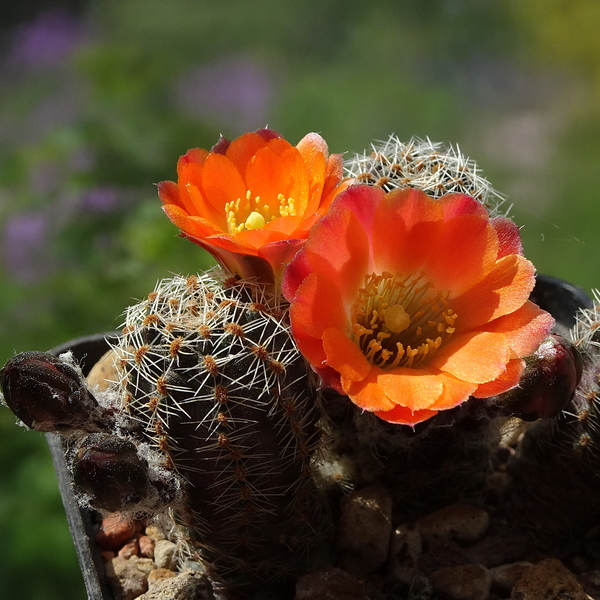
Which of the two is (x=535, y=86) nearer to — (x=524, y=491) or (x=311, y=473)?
(x=524, y=491)

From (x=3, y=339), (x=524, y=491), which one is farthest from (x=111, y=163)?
(x=524, y=491)

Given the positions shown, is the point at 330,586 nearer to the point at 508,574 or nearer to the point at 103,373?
the point at 508,574

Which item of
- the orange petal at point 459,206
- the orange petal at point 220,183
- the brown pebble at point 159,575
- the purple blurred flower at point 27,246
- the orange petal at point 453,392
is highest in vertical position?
the orange petal at point 459,206

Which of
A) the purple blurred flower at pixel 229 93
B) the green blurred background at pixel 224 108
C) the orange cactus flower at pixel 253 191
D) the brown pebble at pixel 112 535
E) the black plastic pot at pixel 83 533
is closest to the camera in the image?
the orange cactus flower at pixel 253 191

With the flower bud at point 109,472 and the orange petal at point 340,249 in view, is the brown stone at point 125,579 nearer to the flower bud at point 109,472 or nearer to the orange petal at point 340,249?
the flower bud at point 109,472

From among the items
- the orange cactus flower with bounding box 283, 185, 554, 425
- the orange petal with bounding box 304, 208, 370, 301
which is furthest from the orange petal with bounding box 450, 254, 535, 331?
the orange petal with bounding box 304, 208, 370, 301

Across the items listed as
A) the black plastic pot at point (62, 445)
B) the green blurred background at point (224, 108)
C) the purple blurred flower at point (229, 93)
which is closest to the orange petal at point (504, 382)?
the black plastic pot at point (62, 445)
